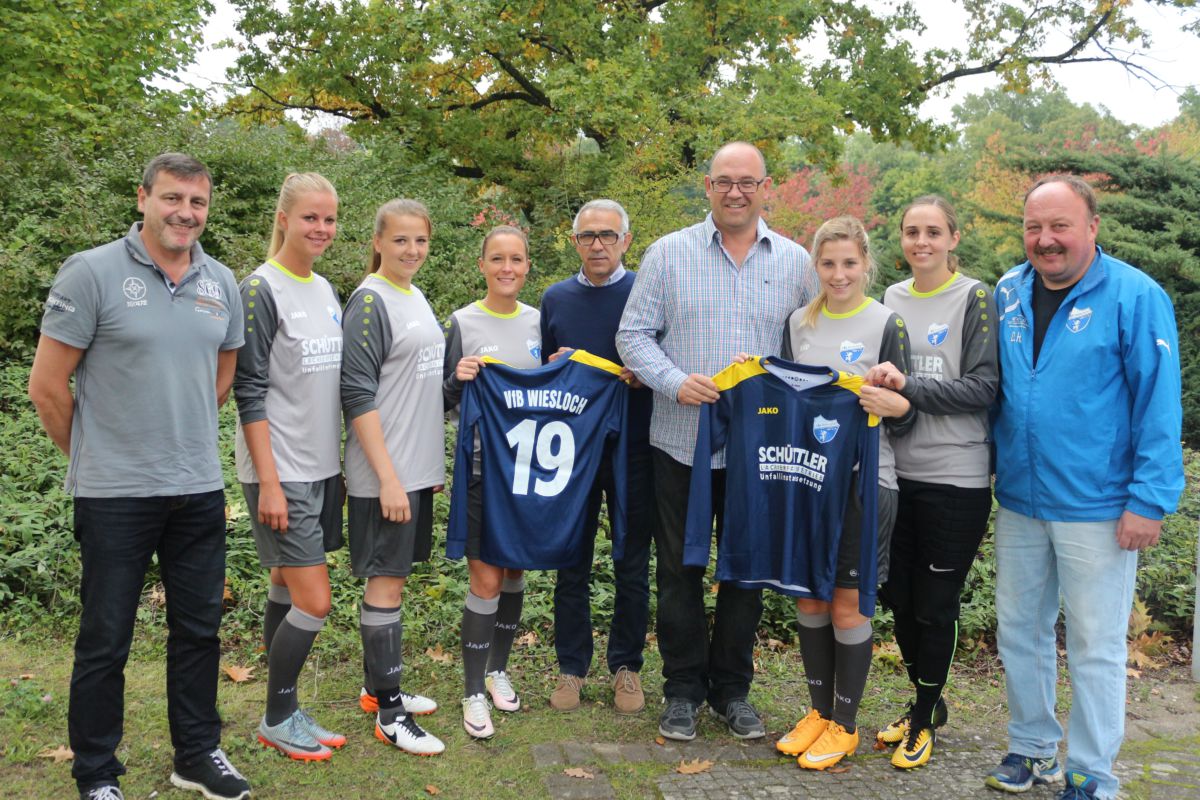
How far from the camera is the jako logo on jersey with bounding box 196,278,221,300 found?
3469 millimetres

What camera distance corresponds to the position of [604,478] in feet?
15.1

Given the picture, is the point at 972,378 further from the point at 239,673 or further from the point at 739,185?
the point at 239,673

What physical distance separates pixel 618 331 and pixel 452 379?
0.80m

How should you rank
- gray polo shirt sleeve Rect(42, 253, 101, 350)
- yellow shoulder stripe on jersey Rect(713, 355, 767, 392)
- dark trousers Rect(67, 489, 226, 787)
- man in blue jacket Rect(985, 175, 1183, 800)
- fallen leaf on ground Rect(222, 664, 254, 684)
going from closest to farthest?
1. gray polo shirt sleeve Rect(42, 253, 101, 350)
2. dark trousers Rect(67, 489, 226, 787)
3. man in blue jacket Rect(985, 175, 1183, 800)
4. yellow shoulder stripe on jersey Rect(713, 355, 767, 392)
5. fallen leaf on ground Rect(222, 664, 254, 684)

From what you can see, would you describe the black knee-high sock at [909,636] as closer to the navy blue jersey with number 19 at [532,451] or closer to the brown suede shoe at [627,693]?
the brown suede shoe at [627,693]

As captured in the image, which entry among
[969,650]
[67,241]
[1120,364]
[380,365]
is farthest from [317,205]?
[67,241]

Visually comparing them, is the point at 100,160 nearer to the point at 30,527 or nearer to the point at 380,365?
the point at 30,527

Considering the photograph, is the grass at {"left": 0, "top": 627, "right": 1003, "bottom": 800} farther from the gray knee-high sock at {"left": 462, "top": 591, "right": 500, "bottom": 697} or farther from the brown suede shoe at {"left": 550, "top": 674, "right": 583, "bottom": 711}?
the gray knee-high sock at {"left": 462, "top": 591, "right": 500, "bottom": 697}

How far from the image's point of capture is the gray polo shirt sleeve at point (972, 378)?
3.85 meters

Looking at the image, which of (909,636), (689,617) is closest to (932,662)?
(909,636)

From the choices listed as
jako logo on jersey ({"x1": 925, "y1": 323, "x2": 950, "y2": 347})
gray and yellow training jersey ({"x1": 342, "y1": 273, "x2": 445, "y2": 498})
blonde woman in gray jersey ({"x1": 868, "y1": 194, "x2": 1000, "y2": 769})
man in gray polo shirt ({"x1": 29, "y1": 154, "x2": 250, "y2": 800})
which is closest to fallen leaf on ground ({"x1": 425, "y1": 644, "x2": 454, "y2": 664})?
gray and yellow training jersey ({"x1": 342, "y1": 273, "x2": 445, "y2": 498})

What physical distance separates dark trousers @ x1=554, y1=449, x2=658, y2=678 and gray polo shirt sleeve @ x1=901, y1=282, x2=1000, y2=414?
4.43 ft

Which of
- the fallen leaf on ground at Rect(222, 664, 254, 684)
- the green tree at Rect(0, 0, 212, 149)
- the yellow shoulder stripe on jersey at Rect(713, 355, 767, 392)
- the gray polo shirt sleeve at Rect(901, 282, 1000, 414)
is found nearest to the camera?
the gray polo shirt sleeve at Rect(901, 282, 1000, 414)

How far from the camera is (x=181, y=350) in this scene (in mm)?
3398
